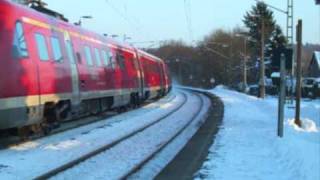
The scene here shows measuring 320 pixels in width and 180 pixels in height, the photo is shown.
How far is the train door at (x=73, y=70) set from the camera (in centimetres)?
1986

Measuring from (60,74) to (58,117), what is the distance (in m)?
1.23

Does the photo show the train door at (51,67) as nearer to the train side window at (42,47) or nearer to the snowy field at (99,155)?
the train side window at (42,47)

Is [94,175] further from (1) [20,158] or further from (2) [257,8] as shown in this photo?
(2) [257,8]

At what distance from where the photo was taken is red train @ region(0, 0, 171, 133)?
592 inches

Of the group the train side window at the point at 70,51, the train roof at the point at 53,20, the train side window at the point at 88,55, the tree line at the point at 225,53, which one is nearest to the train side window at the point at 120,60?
the train roof at the point at 53,20

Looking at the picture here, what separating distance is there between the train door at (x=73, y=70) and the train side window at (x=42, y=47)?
220 cm

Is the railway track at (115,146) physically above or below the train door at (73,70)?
below

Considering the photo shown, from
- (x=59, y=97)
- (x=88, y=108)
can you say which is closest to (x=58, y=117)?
(x=59, y=97)

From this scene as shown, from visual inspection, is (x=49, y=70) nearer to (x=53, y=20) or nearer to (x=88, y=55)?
(x=53, y=20)

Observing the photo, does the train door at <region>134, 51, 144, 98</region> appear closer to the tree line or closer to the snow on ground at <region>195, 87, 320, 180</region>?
the snow on ground at <region>195, 87, 320, 180</region>

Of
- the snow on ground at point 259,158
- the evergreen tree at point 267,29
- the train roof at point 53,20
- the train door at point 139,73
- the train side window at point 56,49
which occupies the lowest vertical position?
the snow on ground at point 259,158

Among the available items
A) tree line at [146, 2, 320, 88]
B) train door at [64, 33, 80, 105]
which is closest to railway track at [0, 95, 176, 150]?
train door at [64, 33, 80, 105]

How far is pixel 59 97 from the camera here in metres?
18.4

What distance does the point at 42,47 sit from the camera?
17.2 m
